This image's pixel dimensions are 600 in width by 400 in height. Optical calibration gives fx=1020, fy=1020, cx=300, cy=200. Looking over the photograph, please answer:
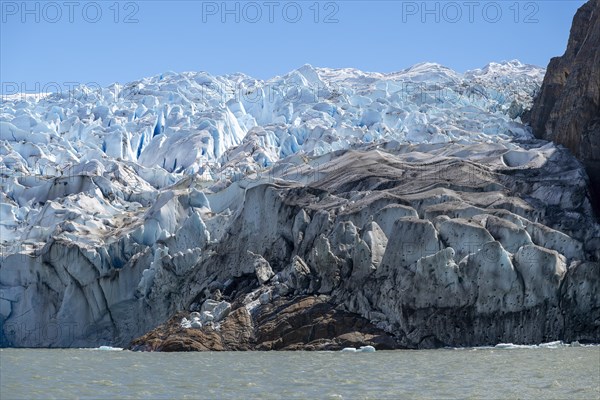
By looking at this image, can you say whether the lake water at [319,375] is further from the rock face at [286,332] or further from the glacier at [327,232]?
the glacier at [327,232]

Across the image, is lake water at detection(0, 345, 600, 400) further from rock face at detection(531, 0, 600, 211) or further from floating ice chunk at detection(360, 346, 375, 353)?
rock face at detection(531, 0, 600, 211)

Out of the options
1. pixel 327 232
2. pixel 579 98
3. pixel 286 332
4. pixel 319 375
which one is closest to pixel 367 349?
pixel 286 332

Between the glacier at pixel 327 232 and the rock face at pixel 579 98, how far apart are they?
43.6 inches

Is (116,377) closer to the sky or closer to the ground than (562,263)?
closer to the ground

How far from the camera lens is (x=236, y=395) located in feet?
59.0

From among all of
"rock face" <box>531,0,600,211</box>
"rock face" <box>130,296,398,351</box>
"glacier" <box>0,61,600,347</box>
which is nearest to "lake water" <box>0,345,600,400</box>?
"rock face" <box>130,296,398,351</box>

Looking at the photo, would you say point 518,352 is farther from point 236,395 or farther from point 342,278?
point 236,395

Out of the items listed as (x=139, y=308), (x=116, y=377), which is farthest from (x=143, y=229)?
(x=116, y=377)

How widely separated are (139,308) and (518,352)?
16923mm

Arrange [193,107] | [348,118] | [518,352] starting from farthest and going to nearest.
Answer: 1. [193,107]
2. [348,118]
3. [518,352]

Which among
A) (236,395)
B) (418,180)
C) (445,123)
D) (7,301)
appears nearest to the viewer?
(236,395)

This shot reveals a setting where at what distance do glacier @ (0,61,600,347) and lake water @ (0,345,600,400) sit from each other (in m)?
2.43

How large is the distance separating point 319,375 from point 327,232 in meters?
14.4

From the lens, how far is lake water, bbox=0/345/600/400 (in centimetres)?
1816
